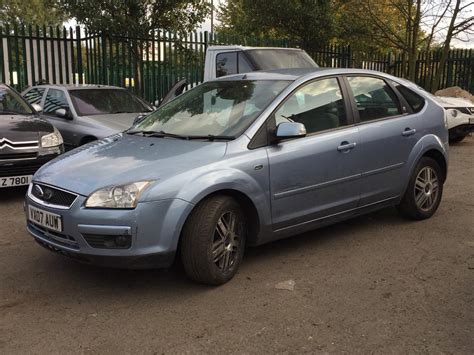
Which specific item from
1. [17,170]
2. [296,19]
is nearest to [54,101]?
[17,170]

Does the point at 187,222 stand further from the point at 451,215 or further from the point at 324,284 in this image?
the point at 451,215

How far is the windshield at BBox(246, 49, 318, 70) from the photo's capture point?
8.96m

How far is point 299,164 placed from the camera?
4.43 metres

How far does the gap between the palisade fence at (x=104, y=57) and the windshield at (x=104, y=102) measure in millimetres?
3358

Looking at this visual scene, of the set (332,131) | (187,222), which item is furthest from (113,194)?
(332,131)

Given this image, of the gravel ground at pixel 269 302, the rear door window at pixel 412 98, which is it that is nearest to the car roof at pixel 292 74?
the rear door window at pixel 412 98

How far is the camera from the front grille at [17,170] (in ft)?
21.5

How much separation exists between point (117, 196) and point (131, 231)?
0.26 metres

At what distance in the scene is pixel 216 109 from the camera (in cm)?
475

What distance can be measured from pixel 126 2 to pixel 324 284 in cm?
1039

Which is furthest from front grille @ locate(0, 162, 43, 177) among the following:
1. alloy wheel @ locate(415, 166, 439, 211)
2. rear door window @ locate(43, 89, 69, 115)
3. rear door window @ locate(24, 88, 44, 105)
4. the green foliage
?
the green foliage

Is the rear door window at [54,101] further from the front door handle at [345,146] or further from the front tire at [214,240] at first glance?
the front tire at [214,240]

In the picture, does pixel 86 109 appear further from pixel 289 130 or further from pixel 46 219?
pixel 289 130

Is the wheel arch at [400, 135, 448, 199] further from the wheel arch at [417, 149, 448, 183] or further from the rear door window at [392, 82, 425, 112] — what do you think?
the rear door window at [392, 82, 425, 112]
